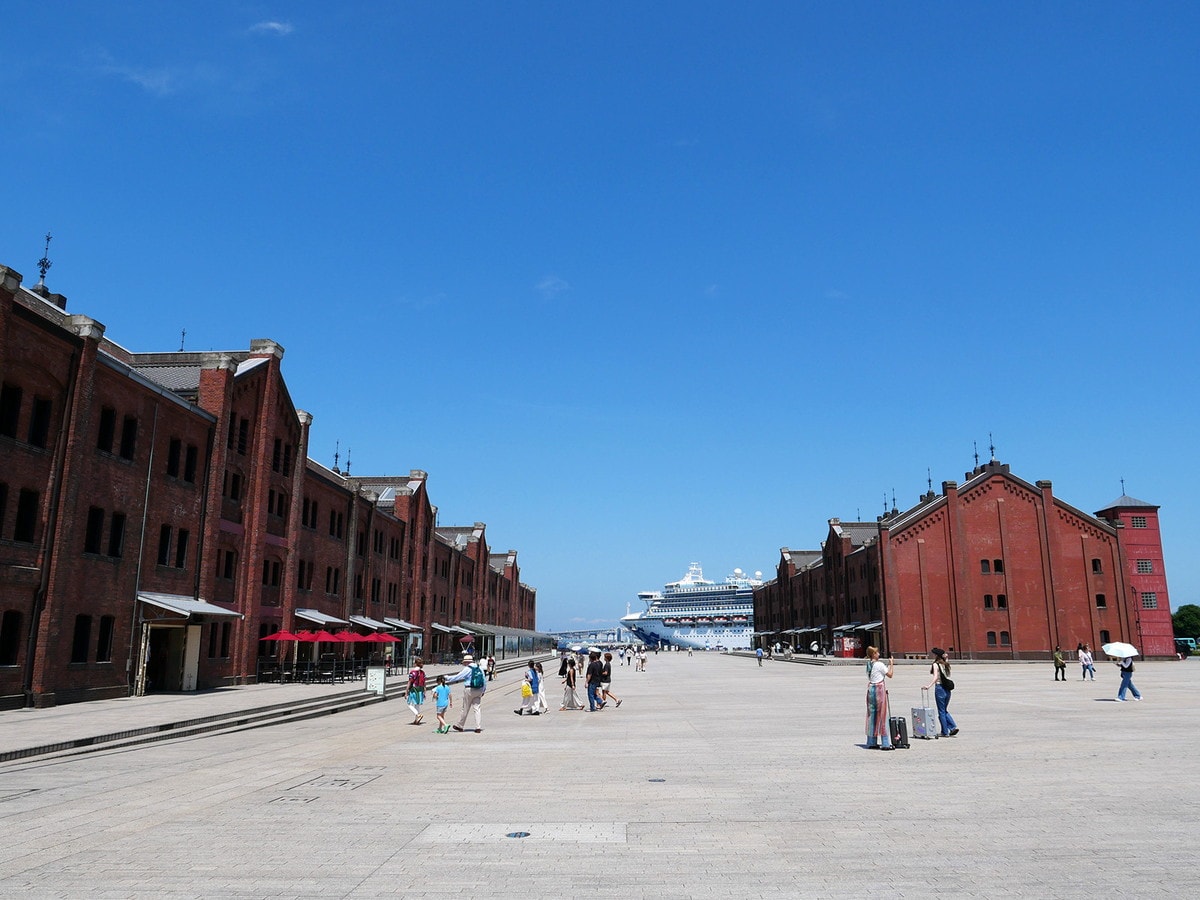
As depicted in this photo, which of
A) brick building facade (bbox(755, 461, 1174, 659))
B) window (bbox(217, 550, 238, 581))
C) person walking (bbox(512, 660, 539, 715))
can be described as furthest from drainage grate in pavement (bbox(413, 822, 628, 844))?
brick building facade (bbox(755, 461, 1174, 659))

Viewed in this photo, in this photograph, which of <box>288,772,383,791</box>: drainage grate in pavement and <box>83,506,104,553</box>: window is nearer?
<box>288,772,383,791</box>: drainage grate in pavement

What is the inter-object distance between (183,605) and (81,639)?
376cm

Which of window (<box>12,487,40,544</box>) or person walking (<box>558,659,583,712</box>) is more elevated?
window (<box>12,487,40,544</box>)

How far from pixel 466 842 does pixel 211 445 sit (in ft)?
92.2

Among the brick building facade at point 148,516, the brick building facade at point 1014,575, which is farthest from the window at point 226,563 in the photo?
the brick building facade at point 1014,575

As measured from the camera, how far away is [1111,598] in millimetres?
64875

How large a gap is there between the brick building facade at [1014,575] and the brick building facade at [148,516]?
40.3m

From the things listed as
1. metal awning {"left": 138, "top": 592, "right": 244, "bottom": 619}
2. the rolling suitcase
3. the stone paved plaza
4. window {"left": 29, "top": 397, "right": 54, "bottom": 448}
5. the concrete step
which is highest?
window {"left": 29, "top": 397, "right": 54, "bottom": 448}

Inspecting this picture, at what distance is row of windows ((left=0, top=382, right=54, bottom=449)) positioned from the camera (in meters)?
22.7

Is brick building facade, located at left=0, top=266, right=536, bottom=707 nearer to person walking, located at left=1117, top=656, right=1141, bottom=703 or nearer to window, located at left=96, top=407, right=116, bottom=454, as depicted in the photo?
window, located at left=96, top=407, right=116, bottom=454

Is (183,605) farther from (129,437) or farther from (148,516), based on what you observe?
(129,437)

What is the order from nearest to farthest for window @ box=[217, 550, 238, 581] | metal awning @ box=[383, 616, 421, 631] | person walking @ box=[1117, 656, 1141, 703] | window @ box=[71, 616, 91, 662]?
1. window @ box=[71, 616, 91, 662]
2. person walking @ box=[1117, 656, 1141, 703]
3. window @ box=[217, 550, 238, 581]
4. metal awning @ box=[383, 616, 421, 631]

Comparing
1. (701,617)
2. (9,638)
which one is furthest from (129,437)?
(701,617)

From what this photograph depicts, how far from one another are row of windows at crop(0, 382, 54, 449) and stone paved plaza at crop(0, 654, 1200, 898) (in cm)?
815
